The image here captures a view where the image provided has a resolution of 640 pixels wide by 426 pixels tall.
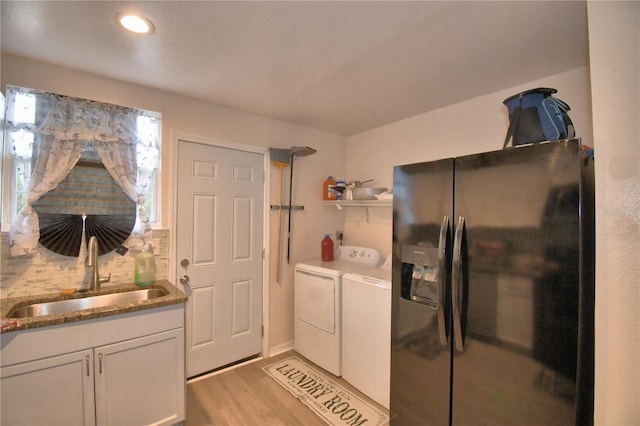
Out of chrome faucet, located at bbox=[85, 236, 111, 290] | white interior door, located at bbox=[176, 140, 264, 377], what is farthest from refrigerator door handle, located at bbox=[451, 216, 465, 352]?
chrome faucet, located at bbox=[85, 236, 111, 290]

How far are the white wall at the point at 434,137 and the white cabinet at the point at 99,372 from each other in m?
2.05

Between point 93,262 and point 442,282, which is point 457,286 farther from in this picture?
point 93,262

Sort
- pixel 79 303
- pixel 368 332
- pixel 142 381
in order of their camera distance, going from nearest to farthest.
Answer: pixel 142 381
pixel 79 303
pixel 368 332

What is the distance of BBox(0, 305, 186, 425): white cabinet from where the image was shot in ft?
4.64

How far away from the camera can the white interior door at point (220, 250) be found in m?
2.45

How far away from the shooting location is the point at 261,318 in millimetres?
2877

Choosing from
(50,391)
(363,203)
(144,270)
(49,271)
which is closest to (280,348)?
(144,270)

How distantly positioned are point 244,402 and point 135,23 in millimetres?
2578

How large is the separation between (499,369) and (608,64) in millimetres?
1333

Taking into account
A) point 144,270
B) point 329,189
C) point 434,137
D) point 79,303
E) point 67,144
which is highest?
point 434,137

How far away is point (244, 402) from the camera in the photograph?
Result: 2.20 m

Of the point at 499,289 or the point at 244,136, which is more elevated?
the point at 244,136

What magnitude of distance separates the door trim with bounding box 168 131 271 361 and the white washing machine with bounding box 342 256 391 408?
2.82ft

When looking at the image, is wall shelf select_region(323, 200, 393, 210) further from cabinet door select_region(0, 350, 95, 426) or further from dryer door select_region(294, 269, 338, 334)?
cabinet door select_region(0, 350, 95, 426)
